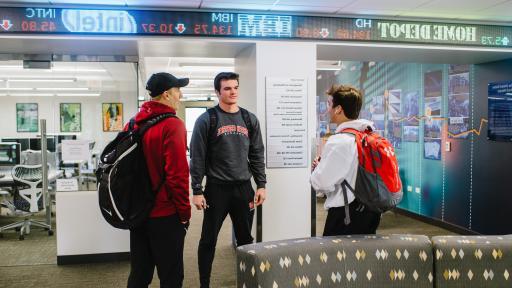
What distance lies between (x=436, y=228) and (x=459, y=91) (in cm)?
161

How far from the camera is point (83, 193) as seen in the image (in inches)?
168

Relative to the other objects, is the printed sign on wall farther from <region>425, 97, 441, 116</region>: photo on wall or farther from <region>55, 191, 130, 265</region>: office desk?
<region>425, 97, 441, 116</region>: photo on wall

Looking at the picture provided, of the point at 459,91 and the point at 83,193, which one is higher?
the point at 459,91

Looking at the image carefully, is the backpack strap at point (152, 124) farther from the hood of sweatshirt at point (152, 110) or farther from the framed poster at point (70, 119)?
the framed poster at point (70, 119)

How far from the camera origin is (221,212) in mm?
3164

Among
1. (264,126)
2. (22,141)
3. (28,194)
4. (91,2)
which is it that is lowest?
(28,194)

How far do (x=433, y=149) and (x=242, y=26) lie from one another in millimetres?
3244

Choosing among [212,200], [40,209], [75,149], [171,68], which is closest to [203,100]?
[171,68]

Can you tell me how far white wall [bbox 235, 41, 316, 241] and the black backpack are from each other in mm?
1724

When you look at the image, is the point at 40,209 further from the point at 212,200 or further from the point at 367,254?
the point at 367,254

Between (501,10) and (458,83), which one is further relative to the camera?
(458,83)

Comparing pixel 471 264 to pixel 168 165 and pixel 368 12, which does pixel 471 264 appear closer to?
pixel 168 165

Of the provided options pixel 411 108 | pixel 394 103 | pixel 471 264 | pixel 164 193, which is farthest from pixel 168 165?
pixel 394 103

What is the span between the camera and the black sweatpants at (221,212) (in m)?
3.15
